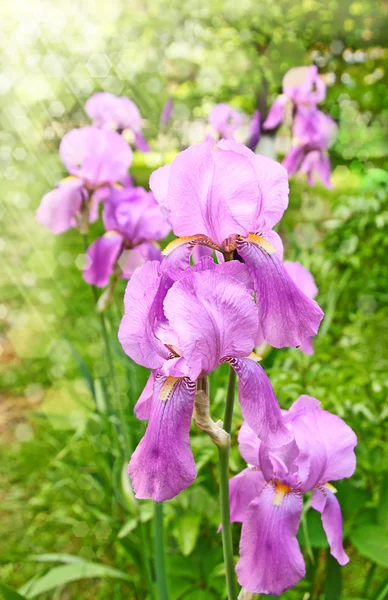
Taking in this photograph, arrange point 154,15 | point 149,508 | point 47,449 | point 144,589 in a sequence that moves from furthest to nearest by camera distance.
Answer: point 154,15, point 47,449, point 144,589, point 149,508

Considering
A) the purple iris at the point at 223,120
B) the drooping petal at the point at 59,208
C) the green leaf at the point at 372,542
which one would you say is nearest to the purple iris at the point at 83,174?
the drooping petal at the point at 59,208

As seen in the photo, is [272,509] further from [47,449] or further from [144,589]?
[47,449]

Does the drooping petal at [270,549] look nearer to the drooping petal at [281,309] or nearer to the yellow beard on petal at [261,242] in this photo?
the drooping petal at [281,309]

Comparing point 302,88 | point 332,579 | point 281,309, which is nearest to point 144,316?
point 281,309

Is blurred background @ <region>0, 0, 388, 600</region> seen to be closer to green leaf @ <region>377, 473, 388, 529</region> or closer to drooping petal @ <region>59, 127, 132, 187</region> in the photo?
green leaf @ <region>377, 473, 388, 529</region>

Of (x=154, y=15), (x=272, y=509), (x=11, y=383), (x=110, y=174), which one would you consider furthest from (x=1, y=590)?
(x=154, y=15)
